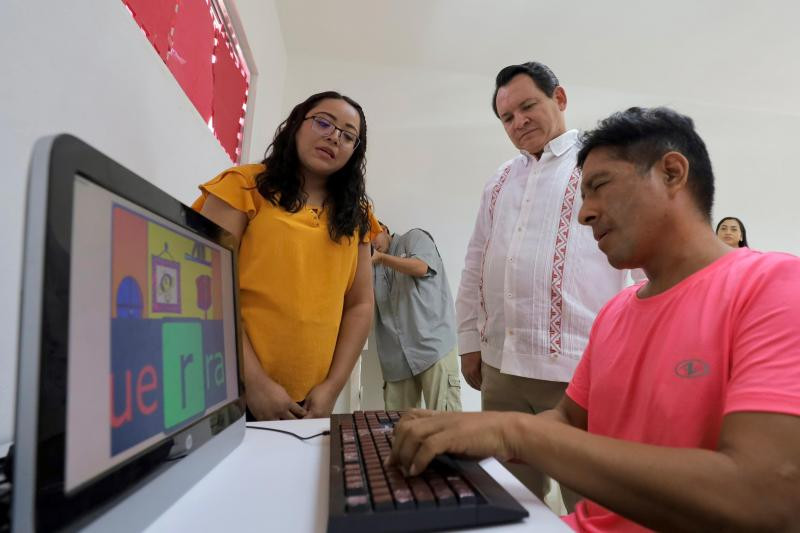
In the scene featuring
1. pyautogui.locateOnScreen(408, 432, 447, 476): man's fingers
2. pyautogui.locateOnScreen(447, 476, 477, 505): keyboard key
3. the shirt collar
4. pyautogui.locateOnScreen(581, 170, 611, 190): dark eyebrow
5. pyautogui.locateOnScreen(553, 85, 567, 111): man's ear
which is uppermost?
pyautogui.locateOnScreen(553, 85, 567, 111): man's ear

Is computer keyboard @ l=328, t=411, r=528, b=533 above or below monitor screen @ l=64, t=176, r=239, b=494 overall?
below

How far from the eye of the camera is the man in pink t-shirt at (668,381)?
0.40 meters

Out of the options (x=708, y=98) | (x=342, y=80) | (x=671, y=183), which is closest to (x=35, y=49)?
(x=671, y=183)


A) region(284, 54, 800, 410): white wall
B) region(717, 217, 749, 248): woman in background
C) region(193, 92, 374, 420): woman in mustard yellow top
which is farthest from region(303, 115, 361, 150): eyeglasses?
region(717, 217, 749, 248): woman in background

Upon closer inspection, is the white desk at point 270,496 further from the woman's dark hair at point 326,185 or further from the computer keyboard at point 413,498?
the woman's dark hair at point 326,185

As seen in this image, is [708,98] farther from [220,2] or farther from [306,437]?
[306,437]

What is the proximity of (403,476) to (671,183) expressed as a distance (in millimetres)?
560

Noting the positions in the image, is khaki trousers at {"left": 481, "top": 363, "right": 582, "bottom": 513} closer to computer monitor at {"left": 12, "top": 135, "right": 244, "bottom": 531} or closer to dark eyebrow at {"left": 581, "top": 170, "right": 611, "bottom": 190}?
dark eyebrow at {"left": 581, "top": 170, "right": 611, "bottom": 190}

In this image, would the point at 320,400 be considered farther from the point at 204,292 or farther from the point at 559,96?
the point at 559,96

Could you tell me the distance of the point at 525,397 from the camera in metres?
1.11

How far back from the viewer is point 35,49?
0.54 meters

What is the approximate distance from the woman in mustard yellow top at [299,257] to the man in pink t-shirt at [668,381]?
41cm

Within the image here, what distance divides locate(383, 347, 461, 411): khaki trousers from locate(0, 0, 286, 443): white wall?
1409 millimetres

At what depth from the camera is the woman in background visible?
8.51 ft
